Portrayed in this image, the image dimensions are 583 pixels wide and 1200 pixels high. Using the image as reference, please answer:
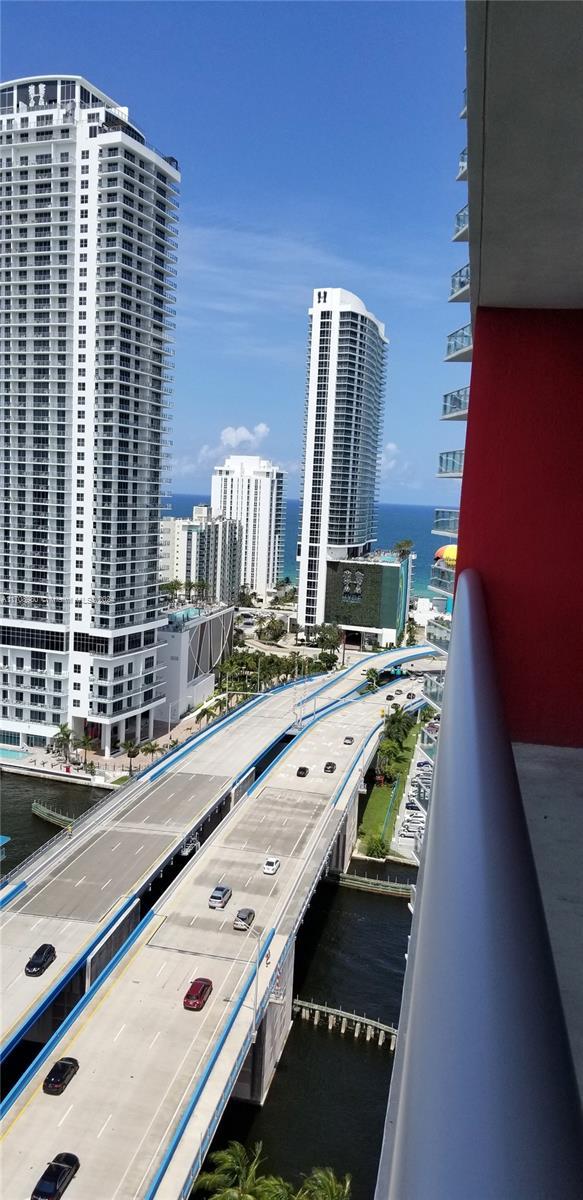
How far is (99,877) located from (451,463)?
35.5 ft

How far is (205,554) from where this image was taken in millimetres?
→ 51375

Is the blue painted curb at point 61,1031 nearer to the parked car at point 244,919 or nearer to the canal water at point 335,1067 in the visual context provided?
the parked car at point 244,919

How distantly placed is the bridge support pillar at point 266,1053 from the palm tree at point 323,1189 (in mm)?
2390

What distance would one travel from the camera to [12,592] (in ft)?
80.3

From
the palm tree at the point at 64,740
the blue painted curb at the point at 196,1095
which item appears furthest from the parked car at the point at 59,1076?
the palm tree at the point at 64,740

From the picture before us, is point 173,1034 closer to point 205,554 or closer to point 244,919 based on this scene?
point 244,919

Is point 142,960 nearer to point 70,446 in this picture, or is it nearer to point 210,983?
point 210,983

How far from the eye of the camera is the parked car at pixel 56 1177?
7574 mm

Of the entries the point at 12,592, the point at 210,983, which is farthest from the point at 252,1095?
the point at 12,592

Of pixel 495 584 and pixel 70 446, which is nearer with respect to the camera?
pixel 495 584

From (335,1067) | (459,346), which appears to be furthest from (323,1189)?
(459,346)

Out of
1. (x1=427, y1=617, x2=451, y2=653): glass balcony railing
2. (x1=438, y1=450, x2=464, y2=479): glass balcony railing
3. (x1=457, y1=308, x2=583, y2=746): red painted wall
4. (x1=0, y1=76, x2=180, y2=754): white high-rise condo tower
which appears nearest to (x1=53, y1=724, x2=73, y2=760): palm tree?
(x1=0, y1=76, x2=180, y2=754): white high-rise condo tower

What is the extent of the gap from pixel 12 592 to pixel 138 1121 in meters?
18.3

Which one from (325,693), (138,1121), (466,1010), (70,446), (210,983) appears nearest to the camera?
(466,1010)
